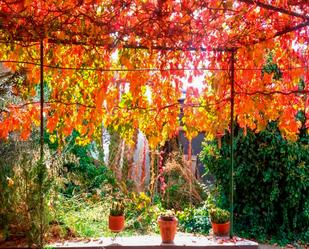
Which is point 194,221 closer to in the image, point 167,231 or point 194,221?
point 194,221

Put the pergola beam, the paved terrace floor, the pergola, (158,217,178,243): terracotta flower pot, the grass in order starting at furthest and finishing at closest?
the grass < (158,217,178,243): terracotta flower pot < the paved terrace floor < the pergola < the pergola beam

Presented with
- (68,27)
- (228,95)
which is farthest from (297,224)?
(68,27)

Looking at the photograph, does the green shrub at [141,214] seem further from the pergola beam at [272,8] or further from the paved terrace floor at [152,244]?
the pergola beam at [272,8]

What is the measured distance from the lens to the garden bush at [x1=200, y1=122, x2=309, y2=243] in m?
5.99

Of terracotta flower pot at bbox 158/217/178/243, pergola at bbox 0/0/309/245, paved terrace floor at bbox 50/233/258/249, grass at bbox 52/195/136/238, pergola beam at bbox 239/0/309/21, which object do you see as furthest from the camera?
grass at bbox 52/195/136/238

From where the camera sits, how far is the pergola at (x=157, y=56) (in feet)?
11.7

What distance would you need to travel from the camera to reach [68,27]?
3.84m

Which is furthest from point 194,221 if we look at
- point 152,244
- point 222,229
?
point 152,244

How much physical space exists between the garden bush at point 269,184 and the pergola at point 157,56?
146 cm

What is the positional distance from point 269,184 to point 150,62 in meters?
2.66

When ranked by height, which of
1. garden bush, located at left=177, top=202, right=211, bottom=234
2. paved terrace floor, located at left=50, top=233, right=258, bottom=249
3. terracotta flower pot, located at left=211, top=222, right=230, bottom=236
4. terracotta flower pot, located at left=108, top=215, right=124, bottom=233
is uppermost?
→ terracotta flower pot, located at left=108, top=215, right=124, bottom=233

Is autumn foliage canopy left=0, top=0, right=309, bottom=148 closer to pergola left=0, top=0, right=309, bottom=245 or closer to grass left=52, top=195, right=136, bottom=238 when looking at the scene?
pergola left=0, top=0, right=309, bottom=245

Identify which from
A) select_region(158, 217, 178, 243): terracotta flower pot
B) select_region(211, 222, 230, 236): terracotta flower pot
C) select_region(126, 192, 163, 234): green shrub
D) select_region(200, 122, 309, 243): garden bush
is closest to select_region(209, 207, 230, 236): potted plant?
select_region(211, 222, 230, 236): terracotta flower pot

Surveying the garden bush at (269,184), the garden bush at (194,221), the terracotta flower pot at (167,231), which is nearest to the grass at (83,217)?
the terracotta flower pot at (167,231)
